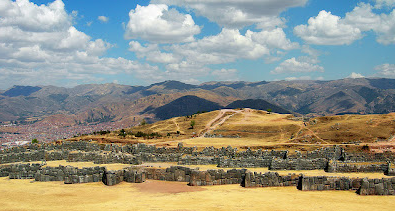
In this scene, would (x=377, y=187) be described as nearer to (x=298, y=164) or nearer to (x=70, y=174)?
(x=298, y=164)

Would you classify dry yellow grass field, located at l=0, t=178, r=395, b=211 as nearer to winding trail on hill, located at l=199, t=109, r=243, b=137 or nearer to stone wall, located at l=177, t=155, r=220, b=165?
stone wall, located at l=177, t=155, r=220, b=165

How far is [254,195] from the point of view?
2652 centimetres

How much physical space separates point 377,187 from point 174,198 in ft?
57.2

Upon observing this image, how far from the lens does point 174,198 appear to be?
26.0m

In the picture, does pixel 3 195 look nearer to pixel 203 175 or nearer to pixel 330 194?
pixel 203 175

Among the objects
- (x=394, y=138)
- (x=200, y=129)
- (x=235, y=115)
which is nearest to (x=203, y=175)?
(x=394, y=138)

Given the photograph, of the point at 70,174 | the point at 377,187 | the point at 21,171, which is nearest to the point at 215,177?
the point at 377,187

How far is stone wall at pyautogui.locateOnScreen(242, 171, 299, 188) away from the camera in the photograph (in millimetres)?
30031

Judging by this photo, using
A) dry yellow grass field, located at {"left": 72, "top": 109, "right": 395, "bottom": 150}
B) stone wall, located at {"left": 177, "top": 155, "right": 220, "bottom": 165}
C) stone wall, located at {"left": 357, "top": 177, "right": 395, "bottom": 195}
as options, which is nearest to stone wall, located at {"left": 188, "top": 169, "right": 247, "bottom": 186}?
stone wall, located at {"left": 357, "top": 177, "right": 395, "bottom": 195}

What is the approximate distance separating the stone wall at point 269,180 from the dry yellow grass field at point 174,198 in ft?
2.70

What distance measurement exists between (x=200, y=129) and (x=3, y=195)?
3393 inches

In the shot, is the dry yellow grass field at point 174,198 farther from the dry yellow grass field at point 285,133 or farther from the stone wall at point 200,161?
the dry yellow grass field at point 285,133

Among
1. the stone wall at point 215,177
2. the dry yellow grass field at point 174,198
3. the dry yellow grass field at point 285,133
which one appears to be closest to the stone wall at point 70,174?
the dry yellow grass field at point 174,198

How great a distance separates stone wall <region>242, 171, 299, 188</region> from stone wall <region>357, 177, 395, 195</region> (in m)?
6.01
